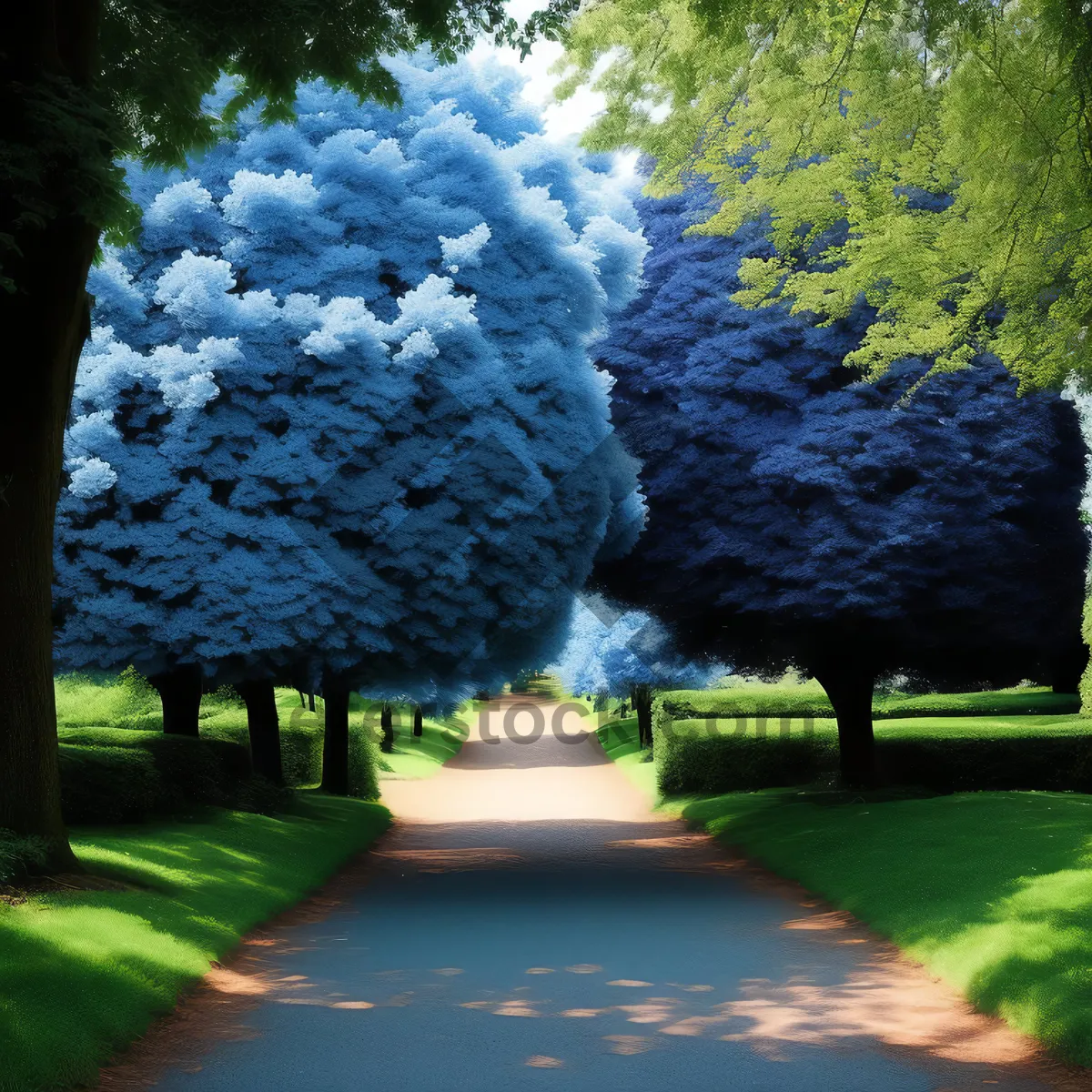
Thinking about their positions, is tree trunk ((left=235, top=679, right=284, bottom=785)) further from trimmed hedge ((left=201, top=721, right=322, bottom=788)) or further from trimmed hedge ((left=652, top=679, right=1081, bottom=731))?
trimmed hedge ((left=652, top=679, right=1081, bottom=731))

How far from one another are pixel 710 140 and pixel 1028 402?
7.71 metres

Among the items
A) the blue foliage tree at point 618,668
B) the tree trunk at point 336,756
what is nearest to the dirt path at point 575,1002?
the tree trunk at point 336,756

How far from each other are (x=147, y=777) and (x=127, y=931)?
6.66 m

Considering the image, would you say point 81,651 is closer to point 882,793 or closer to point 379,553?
point 379,553

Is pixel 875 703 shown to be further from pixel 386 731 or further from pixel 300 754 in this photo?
pixel 300 754

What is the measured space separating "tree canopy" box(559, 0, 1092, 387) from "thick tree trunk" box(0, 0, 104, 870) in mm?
4524

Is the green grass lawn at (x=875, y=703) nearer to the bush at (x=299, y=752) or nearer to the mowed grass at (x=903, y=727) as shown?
the mowed grass at (x=903, y=727)

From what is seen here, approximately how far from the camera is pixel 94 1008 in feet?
25.1

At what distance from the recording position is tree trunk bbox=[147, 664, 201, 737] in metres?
20.4

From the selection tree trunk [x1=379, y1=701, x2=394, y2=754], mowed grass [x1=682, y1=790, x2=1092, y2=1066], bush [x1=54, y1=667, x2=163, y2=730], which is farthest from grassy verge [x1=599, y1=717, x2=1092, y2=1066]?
tree trunk [x1=379, y1=701, x2=394, y2=754]

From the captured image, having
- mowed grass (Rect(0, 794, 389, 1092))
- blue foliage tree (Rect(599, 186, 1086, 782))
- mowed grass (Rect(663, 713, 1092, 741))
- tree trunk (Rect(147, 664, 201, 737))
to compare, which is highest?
blue foliage tree (Rect(599, 186, 1086, 782))

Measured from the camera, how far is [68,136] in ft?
29.7

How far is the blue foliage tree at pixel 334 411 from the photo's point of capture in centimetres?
1744

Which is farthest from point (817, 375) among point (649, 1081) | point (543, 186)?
point (649, 1081)
